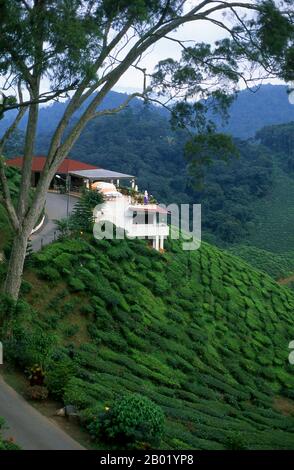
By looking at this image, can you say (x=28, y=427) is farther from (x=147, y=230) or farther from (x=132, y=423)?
(x=147, y=230)

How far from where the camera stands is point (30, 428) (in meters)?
7.83

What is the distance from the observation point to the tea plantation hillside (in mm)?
9930

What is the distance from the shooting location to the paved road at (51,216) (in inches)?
684

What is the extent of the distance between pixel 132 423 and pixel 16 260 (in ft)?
15.5

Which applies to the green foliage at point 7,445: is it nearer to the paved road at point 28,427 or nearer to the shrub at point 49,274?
the paved road at point 28,427

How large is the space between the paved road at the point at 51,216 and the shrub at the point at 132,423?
9332 mm

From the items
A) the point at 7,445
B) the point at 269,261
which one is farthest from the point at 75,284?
the point at 269,261

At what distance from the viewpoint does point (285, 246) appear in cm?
5997

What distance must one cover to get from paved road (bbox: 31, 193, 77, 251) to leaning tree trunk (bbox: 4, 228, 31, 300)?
5.21m

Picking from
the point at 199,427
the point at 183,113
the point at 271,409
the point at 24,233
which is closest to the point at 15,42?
the point at 24,233

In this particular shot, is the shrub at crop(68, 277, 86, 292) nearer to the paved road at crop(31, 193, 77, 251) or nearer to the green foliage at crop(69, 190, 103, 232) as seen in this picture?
the paved road at crop(31, 193, 77, 251)

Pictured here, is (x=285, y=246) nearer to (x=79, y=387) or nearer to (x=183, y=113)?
(x=183, y=113)

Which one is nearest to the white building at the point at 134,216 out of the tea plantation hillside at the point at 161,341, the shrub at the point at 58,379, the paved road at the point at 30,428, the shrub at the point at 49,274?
the tea plantation hillside at the point at 161,341

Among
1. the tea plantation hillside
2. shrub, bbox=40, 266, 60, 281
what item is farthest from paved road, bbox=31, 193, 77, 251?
shrub, bbox=40, 266, 60, 281
